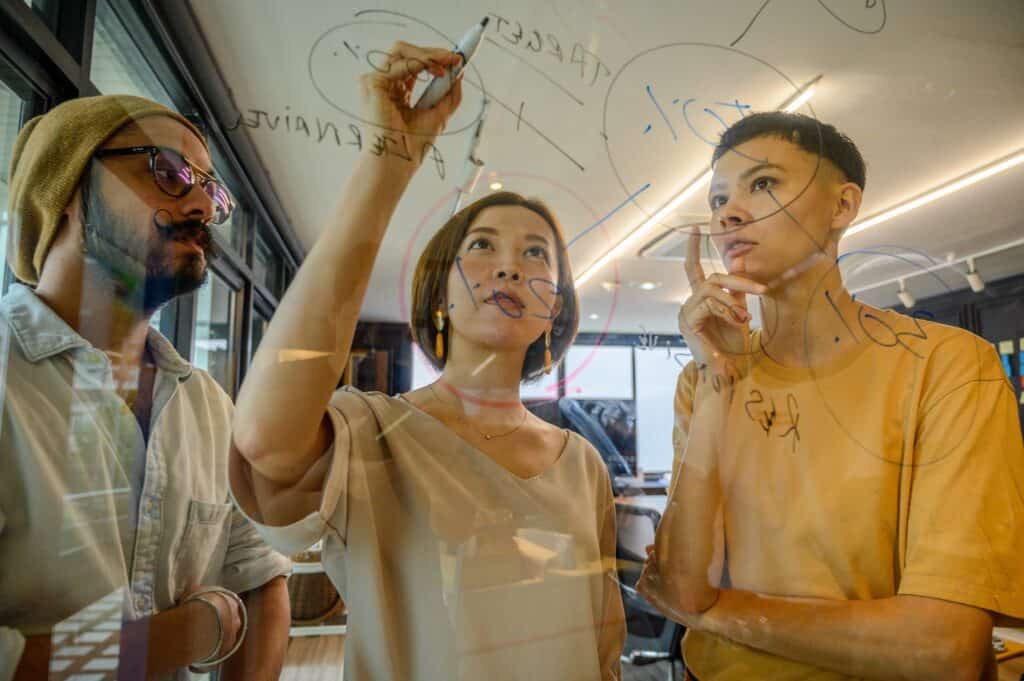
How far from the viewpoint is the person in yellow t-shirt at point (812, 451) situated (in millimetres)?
462

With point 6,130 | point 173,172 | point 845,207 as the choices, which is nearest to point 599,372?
point 845,207

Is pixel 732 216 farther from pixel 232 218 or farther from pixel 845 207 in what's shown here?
pixel 232 218

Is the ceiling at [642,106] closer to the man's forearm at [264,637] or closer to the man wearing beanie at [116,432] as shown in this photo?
the man wearing beanie at [116,432]

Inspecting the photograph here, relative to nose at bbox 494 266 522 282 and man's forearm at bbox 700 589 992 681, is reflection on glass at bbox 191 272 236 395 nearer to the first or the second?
nose at bbox 494 266 522 282

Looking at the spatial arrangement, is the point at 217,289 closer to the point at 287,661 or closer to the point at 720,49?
the point at 287,661

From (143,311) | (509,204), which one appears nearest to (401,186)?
(509,204)

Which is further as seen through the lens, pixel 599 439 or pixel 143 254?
pixel 599 439

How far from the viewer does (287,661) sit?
0.45 m

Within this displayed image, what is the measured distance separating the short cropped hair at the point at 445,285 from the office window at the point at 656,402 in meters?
0.08

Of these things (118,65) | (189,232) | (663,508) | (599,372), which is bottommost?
(663,508)

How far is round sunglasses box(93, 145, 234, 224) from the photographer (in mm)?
403

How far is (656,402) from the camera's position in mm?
520

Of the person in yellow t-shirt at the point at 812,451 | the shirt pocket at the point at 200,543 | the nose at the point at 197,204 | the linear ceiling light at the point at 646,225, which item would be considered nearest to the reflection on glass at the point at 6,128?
the nose at the point at 197,204

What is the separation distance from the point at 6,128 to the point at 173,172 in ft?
0.34
